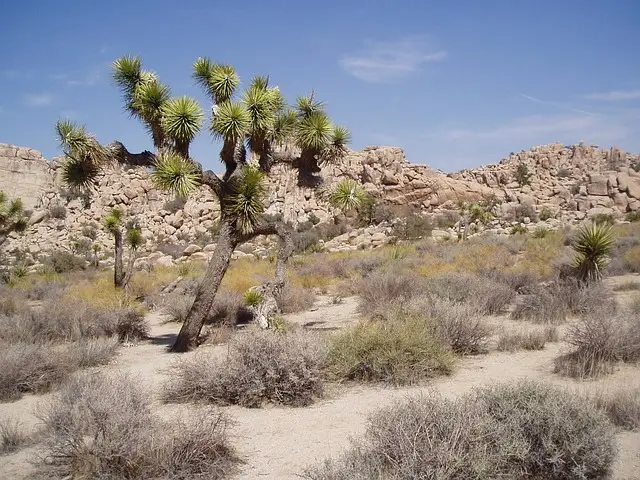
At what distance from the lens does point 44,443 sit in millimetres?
4734

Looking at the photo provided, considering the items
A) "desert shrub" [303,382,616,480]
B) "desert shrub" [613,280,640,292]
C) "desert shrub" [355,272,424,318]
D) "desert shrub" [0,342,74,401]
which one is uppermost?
"desert shrub" [613,280,640,292]

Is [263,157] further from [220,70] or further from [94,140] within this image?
[94,140]

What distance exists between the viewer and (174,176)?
10086 mm

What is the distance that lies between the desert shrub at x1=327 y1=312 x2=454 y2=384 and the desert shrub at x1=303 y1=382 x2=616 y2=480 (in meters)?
2.70

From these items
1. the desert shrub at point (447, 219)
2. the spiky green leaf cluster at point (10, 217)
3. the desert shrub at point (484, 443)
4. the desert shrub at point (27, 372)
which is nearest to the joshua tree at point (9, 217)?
Result: the spiky green leaf cluster at point (10, 217)

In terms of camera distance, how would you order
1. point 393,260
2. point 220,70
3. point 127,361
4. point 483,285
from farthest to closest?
point 393,260 < point 483,285 < point 220,70 < point 127,361

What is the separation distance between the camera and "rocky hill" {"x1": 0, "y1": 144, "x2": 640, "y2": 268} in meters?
40.0

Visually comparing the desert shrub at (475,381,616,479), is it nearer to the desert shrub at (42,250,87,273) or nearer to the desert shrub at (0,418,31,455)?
the desert shrub at (0,418,31,455)

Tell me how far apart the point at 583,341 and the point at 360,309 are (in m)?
6.35

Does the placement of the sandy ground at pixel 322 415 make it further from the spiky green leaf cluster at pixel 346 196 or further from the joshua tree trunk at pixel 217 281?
the spiky green leaf cluster at pixel 346 196

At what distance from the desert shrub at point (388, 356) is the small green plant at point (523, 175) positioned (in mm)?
44249

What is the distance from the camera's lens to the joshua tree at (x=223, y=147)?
10.5 m

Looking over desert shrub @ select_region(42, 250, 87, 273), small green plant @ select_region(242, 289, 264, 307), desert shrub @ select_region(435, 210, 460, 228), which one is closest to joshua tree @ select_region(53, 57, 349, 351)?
small green plant @ select_region(242, 289, 264, 307)

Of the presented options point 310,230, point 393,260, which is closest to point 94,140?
point 393,260
